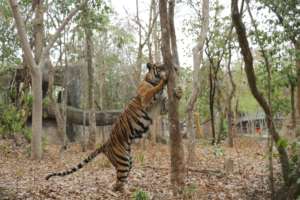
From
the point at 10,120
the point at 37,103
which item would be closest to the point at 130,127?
the point at 37,103

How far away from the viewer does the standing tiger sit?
22.7ft

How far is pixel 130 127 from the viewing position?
718 centimetres

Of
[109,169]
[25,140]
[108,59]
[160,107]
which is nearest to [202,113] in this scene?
[108,59]

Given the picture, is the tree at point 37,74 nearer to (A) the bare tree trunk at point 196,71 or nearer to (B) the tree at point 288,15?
(A) the bare tree trunk at point 196,71

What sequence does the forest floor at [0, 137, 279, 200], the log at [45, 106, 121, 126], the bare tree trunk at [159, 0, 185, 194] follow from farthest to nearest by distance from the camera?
the log at [45, 106, 121, 126], the forest floor at [0, 137, 279, 200], the bare tree trunk at [159, 0, 185, 194]

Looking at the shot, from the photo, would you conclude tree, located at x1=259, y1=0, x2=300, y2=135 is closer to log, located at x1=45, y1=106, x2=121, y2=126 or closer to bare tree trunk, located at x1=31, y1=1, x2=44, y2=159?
bare tree trunk, located at x1=31, y1=1, x2=44, y2=159

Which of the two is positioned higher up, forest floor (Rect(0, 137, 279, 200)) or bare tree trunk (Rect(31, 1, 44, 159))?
bare tree trunk (Rect(31, 1, 44, 159))

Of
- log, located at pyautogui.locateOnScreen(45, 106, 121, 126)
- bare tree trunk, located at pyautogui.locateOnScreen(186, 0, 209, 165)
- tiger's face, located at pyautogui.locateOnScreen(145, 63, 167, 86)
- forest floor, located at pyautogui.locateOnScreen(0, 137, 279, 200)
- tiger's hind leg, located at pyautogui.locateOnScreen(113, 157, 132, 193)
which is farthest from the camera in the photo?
log, located at pyautogui.locateOnScreen(45, 106, 121, 126)

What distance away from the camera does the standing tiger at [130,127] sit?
272 inches

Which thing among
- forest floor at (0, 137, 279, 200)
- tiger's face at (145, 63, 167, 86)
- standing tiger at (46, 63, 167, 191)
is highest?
tiger's face at (145, 63, 167, 86)

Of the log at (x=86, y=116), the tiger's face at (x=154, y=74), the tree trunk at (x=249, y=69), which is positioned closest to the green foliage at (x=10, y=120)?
the log at (x=86, y=116)

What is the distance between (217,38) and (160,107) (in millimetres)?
10478

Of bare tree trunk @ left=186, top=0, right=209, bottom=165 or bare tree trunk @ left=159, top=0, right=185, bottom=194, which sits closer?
bare tree trunk @ left=159, top=0, right=185, bottom=194

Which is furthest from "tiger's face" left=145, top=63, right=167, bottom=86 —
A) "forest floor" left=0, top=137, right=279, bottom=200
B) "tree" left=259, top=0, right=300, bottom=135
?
"tree" left=259, top=0, right=300, bottom=135
